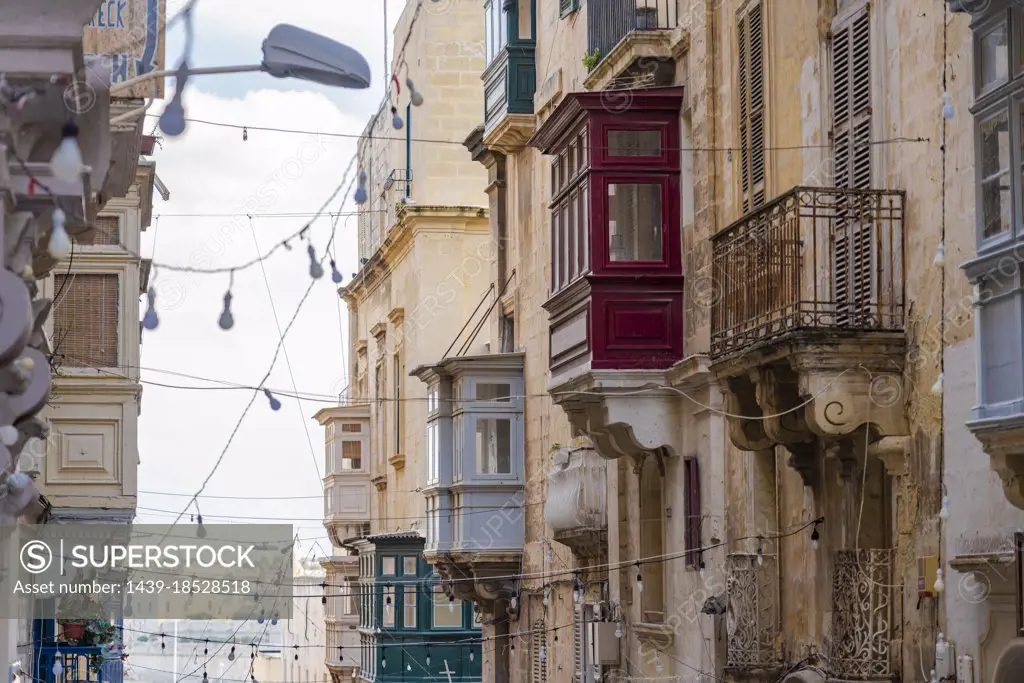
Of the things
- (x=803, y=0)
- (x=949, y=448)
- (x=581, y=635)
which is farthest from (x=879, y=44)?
(x=581, y=635)

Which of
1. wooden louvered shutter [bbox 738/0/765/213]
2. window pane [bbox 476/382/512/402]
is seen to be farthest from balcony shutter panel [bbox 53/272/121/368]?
wooden louvered shutter [bbox 738/0/765/213]

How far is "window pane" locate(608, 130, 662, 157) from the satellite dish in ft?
33.0

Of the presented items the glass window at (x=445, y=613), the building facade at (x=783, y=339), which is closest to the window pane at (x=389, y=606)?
the glass window at (x=445, y=613)

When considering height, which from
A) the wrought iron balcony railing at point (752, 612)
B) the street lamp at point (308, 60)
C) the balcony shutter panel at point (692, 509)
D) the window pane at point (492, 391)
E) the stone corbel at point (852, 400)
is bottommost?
the wrought iron balcony railing at point (752, 612)

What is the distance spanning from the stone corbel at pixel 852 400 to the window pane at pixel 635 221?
496cm

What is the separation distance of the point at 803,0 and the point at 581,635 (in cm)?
863

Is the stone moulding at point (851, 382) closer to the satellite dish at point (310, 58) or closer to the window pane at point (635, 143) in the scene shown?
the window pane at point (635, 143)

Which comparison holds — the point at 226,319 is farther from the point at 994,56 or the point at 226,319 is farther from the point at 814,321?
the point at 814,321

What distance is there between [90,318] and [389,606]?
12294 mm

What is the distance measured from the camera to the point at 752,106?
15.9 meters

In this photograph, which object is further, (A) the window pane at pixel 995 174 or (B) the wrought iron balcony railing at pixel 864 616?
(B) the wrought iron balcony railing at pixel 864 616

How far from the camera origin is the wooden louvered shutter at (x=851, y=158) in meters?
13.0

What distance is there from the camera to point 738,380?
1424 centimetres

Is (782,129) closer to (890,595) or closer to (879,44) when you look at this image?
(879,44)
